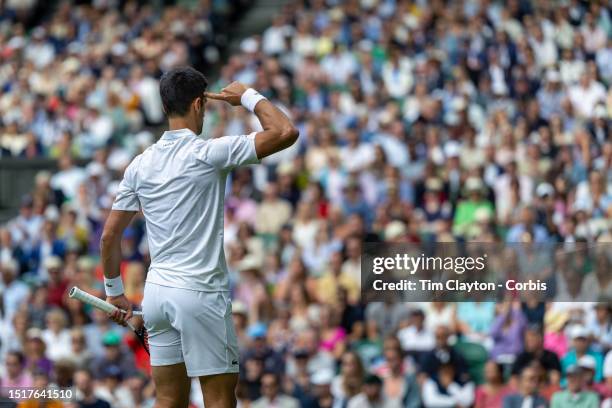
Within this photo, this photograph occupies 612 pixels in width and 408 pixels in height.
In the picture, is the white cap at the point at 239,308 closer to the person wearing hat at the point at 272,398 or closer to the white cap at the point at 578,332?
the person wearing hat at the point at 272,398

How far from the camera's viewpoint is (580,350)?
39.1ft

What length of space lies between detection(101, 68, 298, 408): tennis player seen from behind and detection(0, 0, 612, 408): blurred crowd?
4.97m

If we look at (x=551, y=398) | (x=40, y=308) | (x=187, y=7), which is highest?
(x=187, y=7)

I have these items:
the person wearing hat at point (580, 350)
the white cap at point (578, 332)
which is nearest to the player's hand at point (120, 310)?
the person wearing hat at point (580, 350)

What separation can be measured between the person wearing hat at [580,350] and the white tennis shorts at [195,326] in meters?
5.84

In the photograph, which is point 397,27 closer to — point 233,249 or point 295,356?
point 233,249

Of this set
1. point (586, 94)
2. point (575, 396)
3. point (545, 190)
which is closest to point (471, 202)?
point (545, 190)

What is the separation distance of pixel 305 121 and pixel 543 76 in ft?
10.1

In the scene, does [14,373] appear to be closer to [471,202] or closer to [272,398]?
[272,398]

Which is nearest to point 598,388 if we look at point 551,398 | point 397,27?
point 551,398

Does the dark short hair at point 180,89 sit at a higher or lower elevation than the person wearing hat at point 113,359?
higher

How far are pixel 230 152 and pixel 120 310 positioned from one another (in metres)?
1.10

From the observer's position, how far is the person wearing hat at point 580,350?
1187 cm

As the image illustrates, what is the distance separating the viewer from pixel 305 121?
56.1ft
